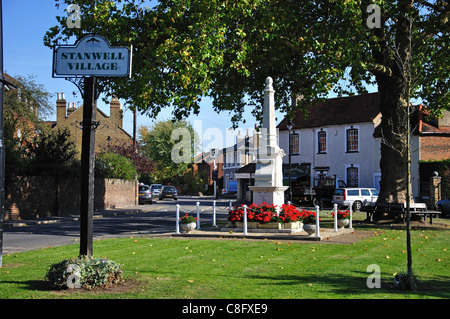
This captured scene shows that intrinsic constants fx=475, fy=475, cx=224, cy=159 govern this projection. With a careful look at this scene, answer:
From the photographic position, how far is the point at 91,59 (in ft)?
27.1

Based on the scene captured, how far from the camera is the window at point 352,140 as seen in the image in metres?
44.7

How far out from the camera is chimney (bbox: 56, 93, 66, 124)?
60.7m

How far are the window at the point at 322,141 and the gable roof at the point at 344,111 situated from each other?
2.98 ft

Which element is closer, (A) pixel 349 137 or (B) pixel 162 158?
(A) pixel 349 137

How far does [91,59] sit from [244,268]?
513 centimetres

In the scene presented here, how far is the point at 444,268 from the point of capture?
10.2 metres

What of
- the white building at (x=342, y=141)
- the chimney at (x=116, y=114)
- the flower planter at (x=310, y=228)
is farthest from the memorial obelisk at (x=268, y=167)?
the chimney at (x=116, y=114)

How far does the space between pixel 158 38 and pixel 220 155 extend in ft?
234

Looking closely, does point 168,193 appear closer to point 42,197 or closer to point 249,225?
point 42,197

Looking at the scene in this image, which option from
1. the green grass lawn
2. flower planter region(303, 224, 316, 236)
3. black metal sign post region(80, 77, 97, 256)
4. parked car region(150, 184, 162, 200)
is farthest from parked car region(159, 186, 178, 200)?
black metal sign post region(80, 77, 97, 256)

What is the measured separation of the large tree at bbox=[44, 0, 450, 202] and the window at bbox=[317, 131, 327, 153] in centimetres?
2338

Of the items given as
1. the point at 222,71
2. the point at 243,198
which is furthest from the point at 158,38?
the point at 243,198

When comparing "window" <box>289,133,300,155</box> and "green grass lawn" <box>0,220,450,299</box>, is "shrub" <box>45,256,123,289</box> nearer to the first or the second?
"green grass lawn" <box>0,220,450,299</box>
